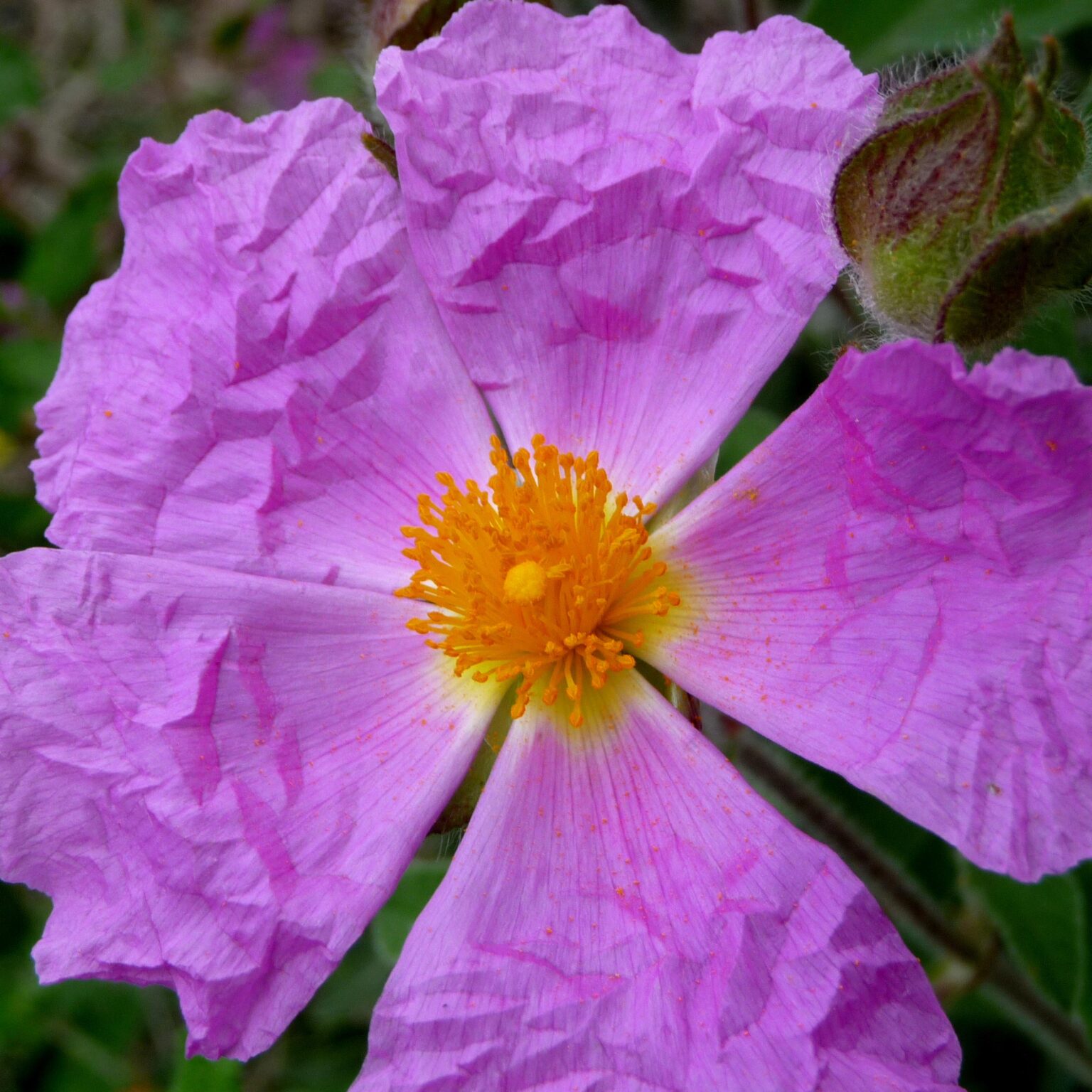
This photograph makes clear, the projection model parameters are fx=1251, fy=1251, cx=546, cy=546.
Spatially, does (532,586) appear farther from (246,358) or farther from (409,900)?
(409,900)

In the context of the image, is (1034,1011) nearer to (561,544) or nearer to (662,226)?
(561,544)

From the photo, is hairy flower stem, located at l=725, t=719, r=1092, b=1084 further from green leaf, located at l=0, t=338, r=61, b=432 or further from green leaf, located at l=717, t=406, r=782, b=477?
green leaf, located at l=0, t=338, r=61, b=432

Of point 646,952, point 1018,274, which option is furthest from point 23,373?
point 1018,274

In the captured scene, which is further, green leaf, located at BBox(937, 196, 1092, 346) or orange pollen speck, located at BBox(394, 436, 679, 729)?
orange pollen speck, located at BBox(394, 436, 679, 729)

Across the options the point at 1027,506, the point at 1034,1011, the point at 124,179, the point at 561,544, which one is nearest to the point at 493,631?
the point at 561,544

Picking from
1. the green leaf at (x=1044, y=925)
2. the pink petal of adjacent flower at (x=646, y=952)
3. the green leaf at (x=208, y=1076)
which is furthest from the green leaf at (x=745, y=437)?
the green leaf at (x=208, y=1076)

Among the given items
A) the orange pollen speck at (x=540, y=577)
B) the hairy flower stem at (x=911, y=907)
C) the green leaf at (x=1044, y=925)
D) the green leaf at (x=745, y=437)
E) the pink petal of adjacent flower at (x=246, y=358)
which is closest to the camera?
the orange pollen speck at (x=540, y=577)

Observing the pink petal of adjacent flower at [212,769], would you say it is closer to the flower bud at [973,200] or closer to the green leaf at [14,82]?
the flower bud at [973,200]

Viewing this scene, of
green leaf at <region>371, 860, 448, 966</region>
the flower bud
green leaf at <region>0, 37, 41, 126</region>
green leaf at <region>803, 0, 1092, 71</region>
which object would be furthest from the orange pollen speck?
green leaf at <region>0, 37, 41, 126</region>
